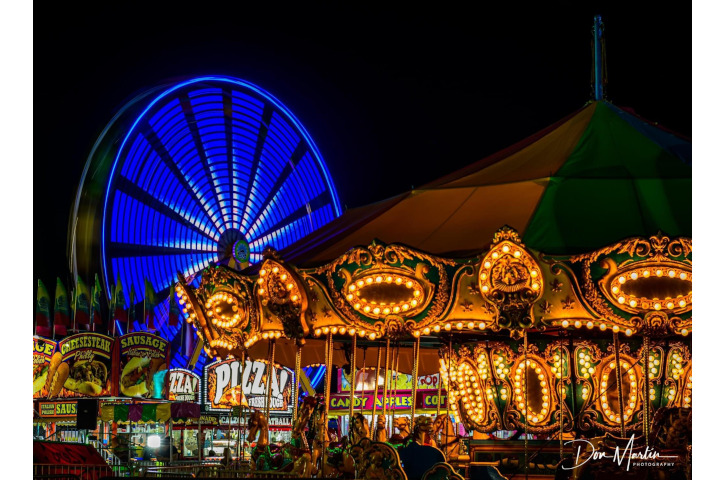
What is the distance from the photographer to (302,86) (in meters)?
41.3

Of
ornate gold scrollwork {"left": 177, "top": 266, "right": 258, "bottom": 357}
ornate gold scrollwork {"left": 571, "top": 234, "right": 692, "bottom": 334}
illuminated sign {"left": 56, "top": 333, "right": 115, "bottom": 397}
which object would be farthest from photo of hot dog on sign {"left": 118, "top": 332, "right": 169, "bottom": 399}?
ornate gold scrollwork {"left": 571, "top": 234, "right": 692, "bottom": 334}

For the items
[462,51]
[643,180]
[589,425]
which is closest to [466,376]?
[589,425]

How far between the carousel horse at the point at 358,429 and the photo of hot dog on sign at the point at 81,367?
60.8ft

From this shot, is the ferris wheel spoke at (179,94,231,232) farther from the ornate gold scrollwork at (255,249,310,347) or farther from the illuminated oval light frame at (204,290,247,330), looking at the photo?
the ornate gold scrollwork at (255,249,310,347)

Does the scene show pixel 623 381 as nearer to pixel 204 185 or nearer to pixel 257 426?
pixel 257 426

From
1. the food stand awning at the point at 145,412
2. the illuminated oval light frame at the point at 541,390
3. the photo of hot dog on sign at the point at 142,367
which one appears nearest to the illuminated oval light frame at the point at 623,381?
the illuminated oval light frame at the point at 541,390

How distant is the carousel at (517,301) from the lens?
986 centimetres

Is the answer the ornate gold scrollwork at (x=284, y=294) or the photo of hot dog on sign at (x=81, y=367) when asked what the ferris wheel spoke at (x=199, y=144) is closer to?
the photo of hot dog on sign at (x=81, y=367)

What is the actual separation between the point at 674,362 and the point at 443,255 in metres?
3.83

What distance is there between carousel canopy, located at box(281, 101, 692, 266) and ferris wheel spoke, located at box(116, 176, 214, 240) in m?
19.5

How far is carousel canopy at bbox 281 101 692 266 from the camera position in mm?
10383

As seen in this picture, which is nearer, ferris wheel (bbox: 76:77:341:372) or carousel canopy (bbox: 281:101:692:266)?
carousel canopy (bbox: 281:101:692:266)

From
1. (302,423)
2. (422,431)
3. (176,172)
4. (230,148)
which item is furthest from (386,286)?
(230,148)

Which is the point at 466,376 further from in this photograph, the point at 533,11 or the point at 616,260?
the point at 533,11
